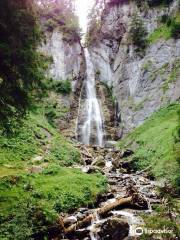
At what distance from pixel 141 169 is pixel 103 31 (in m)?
37.8

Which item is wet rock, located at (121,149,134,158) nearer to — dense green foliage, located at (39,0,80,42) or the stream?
the stream

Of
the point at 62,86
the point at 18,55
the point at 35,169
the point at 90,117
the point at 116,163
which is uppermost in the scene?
the point at 62,86

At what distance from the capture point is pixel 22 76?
13.7 meters

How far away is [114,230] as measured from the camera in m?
10.8

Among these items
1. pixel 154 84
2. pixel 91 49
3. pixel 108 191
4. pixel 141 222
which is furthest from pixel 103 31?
pixel 141 222

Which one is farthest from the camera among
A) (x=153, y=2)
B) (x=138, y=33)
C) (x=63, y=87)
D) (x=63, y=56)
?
(x=153, y=2)

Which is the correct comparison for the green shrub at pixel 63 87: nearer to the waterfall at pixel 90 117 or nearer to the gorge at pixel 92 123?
the gorge at pixel 92 123

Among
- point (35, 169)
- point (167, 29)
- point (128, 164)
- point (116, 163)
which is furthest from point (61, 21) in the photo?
point (35, 169)

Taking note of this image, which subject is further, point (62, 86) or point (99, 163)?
point (62, 86)

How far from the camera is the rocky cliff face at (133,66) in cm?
3944

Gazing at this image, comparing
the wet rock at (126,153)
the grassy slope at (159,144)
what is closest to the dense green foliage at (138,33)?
the grassy slope at (159,144)

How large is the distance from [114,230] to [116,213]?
9.64 ft

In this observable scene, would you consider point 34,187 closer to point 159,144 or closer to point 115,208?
point 115,208

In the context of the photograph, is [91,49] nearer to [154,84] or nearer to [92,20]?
[92,20]
